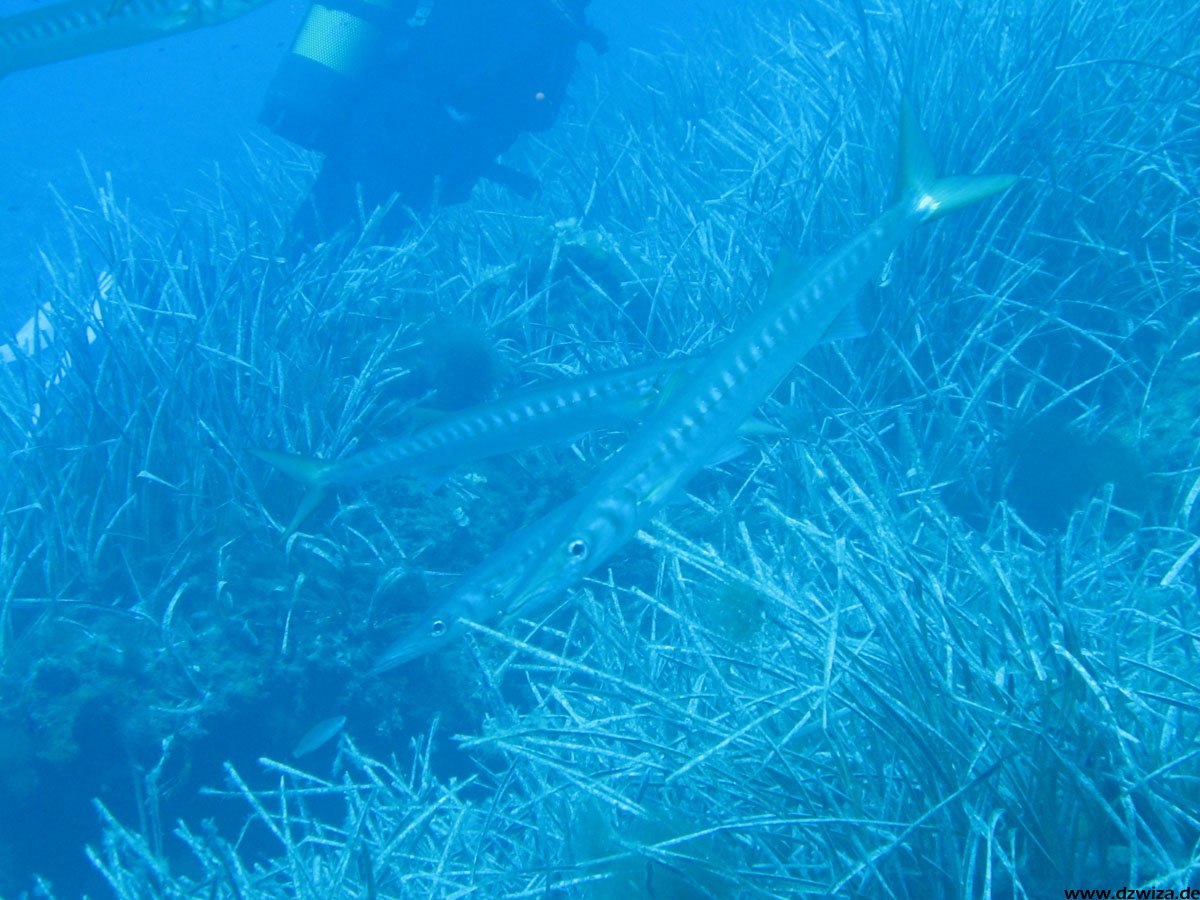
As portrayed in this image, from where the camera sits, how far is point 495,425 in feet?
10.7

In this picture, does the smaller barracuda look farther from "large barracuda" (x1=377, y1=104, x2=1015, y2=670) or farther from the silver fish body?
"large barracuda" (x1=377, y1=104, x2=1015, y2=670)

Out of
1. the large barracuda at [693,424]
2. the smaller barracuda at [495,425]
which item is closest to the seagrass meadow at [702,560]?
the large barracuda at [693,424]

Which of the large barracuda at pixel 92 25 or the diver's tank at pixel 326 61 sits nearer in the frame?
the large barracuda at pixel 92 25

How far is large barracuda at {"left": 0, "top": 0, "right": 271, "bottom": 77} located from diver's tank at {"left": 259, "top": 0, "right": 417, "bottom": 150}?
2.02 m

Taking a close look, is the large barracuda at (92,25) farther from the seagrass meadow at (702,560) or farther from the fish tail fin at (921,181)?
the fish tail fin at (921,181)

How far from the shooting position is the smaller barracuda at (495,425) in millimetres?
3207

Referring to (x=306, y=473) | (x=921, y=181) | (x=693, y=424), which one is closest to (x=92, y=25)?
(x=306, y=473)

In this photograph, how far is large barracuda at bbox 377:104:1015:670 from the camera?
7.84ft

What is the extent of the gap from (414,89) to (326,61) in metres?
Result: 0.71

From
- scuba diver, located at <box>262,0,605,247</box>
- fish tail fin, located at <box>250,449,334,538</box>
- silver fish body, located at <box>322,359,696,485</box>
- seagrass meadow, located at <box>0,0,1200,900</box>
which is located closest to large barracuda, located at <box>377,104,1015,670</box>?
seagrass meadow, located at <box>0,0,1200,900</box>

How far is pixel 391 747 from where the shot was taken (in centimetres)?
348

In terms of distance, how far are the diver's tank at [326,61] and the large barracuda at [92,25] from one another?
2.02 m

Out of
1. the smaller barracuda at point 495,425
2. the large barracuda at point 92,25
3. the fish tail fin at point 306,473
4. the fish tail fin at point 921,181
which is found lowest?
the fish tail fin at point 306,473

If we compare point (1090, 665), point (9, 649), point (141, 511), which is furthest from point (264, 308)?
point (1090, 665)
